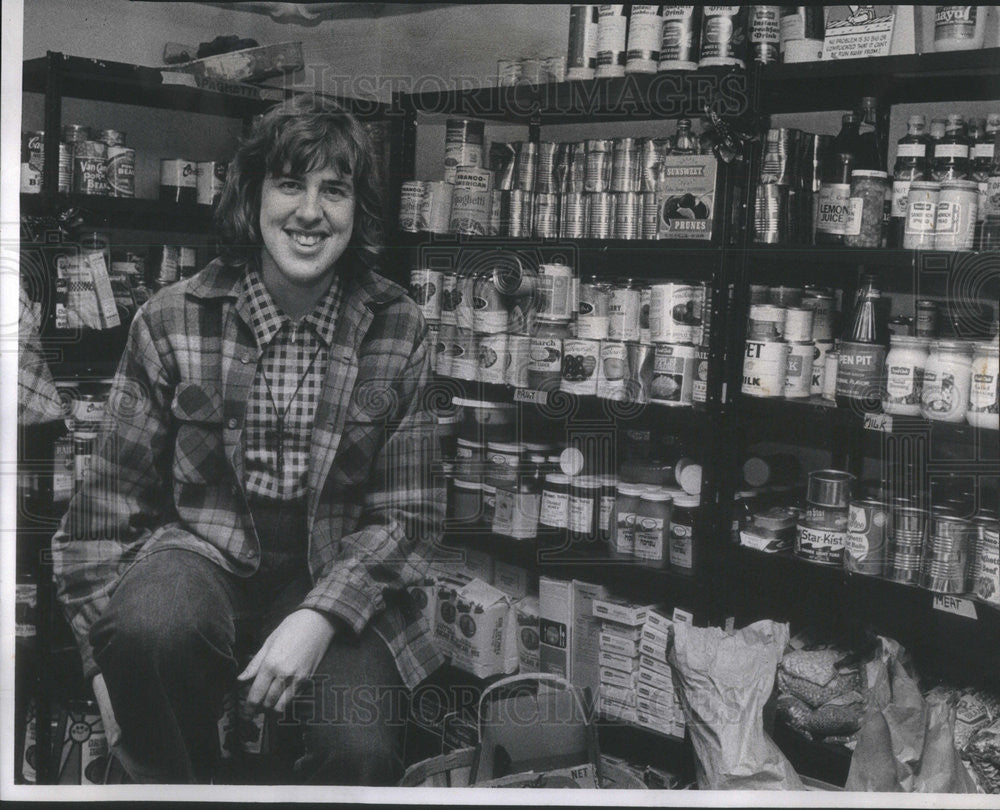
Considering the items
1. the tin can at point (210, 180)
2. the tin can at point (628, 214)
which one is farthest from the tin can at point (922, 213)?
the tin can at point (210, 180)

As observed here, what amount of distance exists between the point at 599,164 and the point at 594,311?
363mm

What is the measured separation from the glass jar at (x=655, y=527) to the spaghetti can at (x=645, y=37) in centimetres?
101

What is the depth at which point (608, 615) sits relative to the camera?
2.65m

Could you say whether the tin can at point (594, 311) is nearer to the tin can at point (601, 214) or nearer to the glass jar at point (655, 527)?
the tin can at point (601, 214)

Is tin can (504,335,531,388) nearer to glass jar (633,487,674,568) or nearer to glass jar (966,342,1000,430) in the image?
glass jar (633,487,674,568)

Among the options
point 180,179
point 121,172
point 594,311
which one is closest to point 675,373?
point 594,311

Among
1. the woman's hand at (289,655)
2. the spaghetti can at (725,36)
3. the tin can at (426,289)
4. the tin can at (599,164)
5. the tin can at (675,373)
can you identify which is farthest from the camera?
the tin can at (426,289)

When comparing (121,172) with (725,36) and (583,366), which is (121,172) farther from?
(725,36)

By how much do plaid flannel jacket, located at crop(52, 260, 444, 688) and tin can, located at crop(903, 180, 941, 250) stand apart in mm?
1132

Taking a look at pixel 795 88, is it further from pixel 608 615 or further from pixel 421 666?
pixel 421 666

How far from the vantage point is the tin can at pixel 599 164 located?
2572mm

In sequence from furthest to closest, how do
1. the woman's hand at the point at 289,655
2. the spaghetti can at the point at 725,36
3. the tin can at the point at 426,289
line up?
the tin can at the point at 426,289, the spaghetti can at the point at 725,36, the woman's hand at the point at 289,655

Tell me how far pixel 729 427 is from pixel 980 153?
2.57ft

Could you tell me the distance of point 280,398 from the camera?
225cm
